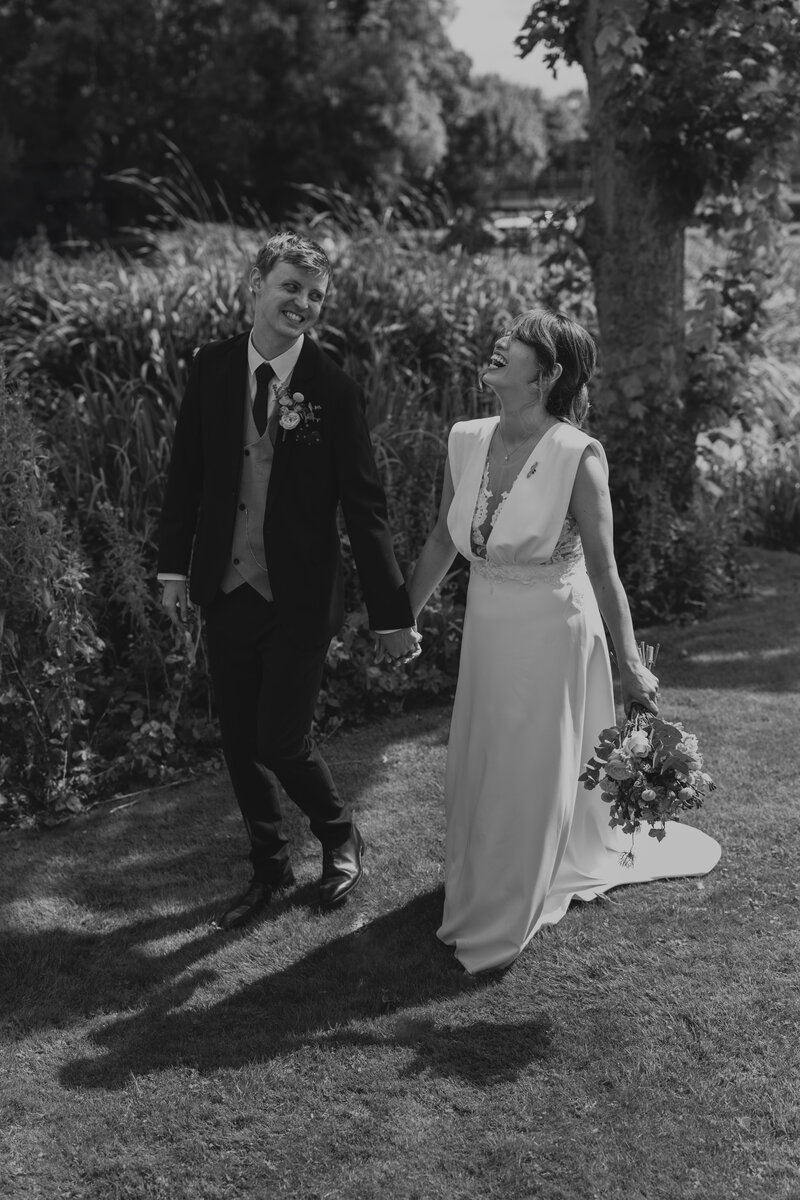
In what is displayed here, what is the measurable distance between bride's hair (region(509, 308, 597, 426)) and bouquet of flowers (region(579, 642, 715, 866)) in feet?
3.16

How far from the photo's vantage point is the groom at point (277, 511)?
3.32 metres

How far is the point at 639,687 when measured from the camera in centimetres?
323

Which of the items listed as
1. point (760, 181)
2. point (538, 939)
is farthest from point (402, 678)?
point (760, 181)

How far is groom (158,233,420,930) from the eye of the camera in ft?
10.9

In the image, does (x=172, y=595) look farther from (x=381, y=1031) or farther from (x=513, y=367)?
(x=381, y=1031)

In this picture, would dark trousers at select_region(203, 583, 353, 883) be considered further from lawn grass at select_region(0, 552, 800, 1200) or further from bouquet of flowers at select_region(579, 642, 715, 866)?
bouquet of flowers at select_region(579, 642, 715, 866)

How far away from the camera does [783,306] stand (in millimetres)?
12266

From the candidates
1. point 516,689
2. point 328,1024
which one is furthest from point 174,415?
point 328,1024

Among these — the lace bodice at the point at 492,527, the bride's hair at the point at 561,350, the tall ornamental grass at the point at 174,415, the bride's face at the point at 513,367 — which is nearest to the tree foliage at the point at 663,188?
the tall ornamental grass at the point at 174,415

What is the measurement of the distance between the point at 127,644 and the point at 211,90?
88.9 feet

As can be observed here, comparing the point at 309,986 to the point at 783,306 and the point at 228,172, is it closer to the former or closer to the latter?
the point at 783,306

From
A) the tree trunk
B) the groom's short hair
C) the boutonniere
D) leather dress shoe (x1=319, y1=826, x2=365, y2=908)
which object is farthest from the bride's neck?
the tree trunk

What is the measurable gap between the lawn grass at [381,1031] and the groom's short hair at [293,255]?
201 centimetres

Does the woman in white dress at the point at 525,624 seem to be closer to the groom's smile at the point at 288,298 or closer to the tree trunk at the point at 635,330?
the groom's smile at the point at 288,298
